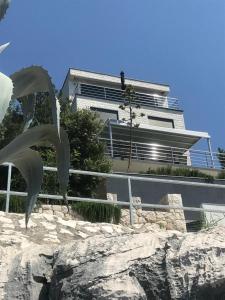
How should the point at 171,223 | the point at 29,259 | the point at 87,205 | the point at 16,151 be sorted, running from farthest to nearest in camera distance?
the point at 171,223
the point at 87,205
the point at 29,259
the point at 16,151

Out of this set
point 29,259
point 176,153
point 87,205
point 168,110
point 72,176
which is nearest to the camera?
point 29,259

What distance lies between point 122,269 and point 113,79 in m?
37.6

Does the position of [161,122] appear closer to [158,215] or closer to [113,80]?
[113,80]

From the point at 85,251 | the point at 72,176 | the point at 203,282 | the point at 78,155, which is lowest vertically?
the point at 203,282

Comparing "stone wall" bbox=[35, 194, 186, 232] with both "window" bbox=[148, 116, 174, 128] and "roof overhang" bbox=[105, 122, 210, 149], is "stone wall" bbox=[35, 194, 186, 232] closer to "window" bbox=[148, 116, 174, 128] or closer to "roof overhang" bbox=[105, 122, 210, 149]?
"roof overhang" bbox=[105, 122, 210, 149]

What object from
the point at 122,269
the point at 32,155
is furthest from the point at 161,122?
the point at 32,155

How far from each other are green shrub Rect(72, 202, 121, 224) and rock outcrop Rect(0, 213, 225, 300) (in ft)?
11.2

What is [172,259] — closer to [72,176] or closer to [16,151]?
[16,151]

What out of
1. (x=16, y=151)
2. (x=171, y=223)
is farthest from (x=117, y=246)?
(x=171, y=223)

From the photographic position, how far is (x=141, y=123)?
36625 mm

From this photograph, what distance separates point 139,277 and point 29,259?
147 cm

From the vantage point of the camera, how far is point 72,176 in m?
17.8

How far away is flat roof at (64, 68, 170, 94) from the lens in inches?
1615

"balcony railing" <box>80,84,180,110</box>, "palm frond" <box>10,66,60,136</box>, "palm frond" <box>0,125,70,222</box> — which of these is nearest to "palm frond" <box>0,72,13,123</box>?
"palm frond" <box>0,125,70,222</box>
